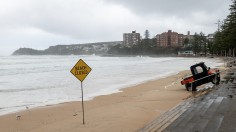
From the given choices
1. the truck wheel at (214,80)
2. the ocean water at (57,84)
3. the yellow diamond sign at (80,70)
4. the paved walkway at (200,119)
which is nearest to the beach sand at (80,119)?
the paved walkway at (200,119)

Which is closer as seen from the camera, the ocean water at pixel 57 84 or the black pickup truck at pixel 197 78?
the black pickup truck at pixel 197 78

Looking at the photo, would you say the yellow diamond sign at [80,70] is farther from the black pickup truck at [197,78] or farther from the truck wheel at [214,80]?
the truck wheel at [214,80]

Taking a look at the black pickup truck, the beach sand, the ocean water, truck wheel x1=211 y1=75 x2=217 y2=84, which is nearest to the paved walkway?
the beach sand

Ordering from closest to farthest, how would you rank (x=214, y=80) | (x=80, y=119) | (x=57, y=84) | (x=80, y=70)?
(x=80, y=70)
(x=80, y=119)
(x=214, y=80)
(x=57, y=84)

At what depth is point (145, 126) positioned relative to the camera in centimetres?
970

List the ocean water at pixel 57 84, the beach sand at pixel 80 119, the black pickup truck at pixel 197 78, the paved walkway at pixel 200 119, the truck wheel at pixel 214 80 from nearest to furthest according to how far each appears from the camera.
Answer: the paved walkway at pixel 200 119, the beach sand at pixel 80 119, the black pickup truck at pixel 197 78, the ocean water at pixel 57 84, the truck wheel at pixel 214 80

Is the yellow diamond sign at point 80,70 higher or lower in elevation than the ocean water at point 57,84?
higher

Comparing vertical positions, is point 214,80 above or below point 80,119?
above

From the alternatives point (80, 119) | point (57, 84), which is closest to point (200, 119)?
point (80, 119)

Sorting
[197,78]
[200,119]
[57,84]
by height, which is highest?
[197,78]

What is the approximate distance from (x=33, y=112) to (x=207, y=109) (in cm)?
817

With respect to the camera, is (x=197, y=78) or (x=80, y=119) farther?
(x=197, y=78)

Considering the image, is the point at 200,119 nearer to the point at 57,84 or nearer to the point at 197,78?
the point at 197,78

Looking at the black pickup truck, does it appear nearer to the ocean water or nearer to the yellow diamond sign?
the ocean water
